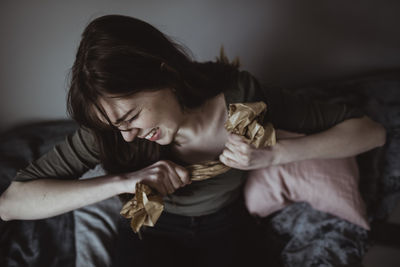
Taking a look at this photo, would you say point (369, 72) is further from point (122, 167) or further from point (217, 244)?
point (122, 167)

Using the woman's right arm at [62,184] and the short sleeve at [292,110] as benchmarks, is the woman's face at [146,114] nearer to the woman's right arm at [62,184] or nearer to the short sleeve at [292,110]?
the woman's right arm at [62,184]

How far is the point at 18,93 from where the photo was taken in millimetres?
1375

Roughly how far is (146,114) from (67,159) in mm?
355

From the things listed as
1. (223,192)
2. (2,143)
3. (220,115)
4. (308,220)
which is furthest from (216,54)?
(2,143)

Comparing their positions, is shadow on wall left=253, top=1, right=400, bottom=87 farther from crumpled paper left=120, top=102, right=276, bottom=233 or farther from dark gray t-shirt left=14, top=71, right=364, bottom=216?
crumpled paper left=120, top=102, right=276, bottom=233

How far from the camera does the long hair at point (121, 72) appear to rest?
0.69 metres

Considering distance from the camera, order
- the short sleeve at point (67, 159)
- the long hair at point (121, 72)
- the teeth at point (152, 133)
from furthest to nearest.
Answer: the short sleeve at point (67, 159) → the teeth at point (152, 133) → the long hair at point (121, 72)

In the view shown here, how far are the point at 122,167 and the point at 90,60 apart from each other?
408 millimetres

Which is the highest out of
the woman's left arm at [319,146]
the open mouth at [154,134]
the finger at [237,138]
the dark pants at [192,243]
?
the open mouth at [154,134]

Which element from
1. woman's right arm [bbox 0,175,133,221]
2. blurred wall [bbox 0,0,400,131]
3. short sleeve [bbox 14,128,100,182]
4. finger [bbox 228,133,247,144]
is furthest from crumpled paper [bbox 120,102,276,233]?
blurred wall [bbox 0,0,400,131]

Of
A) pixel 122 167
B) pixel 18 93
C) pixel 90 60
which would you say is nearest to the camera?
pixel 90 60

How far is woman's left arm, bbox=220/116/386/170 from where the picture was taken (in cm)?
91

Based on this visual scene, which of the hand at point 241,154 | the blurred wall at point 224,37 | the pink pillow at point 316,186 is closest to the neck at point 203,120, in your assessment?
the hand at point 241,154

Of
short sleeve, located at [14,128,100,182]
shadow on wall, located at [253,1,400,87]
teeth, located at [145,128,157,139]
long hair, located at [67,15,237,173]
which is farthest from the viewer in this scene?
shadow on wall, located at [253,1,400,87]
